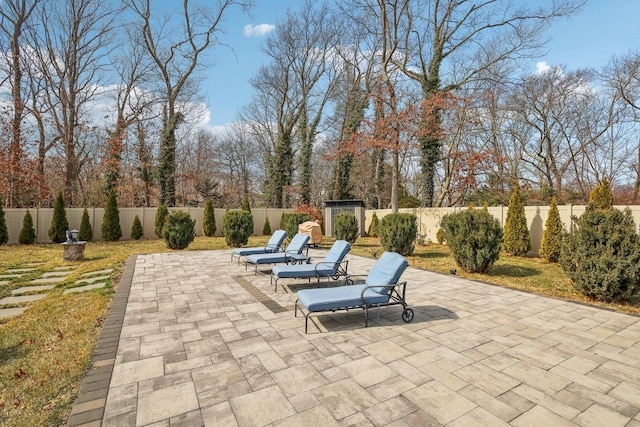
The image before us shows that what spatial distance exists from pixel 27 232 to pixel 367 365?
718 inches

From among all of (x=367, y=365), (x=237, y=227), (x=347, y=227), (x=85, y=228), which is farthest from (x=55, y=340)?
(x=85, y=228)

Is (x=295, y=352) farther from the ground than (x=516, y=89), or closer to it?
closer to it

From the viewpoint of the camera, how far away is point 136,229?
683 inches

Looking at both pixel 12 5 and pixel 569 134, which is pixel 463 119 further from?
pixel 12 5

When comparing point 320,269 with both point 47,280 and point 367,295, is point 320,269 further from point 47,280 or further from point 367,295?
point 47,280

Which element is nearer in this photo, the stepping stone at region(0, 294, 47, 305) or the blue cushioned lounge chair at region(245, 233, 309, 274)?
the stepping stone at region(0, 294, 47, 305)

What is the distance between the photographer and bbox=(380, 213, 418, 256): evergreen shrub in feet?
35.0

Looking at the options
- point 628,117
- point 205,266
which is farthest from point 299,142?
point 628,117

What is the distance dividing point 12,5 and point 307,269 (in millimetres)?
23135

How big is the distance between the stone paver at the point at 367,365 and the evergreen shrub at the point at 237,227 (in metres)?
7.71

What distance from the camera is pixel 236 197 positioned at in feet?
98.2

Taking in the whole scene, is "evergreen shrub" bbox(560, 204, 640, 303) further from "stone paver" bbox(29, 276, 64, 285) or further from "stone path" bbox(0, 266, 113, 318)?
"stone paver" bbox(29, 276, 64, 285)

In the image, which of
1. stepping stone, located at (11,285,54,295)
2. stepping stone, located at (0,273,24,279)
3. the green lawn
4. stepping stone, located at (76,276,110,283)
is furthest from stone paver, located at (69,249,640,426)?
stepping stone, located at (0,273,24,279)

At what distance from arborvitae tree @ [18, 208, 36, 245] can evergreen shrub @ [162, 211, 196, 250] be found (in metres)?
7.78
